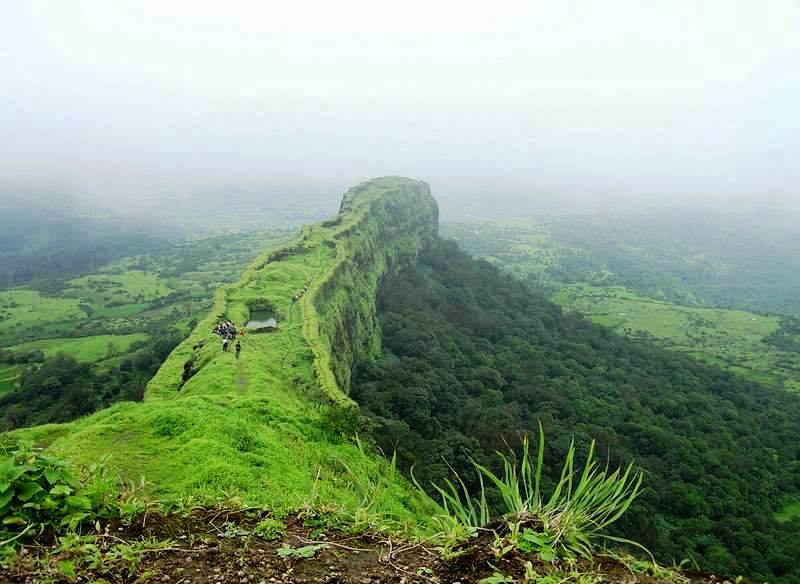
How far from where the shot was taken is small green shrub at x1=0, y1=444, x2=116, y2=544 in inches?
207

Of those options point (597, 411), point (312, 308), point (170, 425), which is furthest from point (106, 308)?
point (170, 425)

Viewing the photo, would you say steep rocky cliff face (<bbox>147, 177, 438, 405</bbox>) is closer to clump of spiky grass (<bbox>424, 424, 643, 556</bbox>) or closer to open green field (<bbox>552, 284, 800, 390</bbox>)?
clump of spiky grass (<bbox>424, 424, 643, 556</bbox>)

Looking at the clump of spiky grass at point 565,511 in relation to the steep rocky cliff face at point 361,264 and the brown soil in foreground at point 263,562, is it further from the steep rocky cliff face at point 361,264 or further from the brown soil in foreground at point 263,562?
the steep rocky cliff face at point 361,264

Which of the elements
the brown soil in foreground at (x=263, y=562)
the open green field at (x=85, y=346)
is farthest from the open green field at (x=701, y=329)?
the brown soil in foreground at (x=263, y=562)

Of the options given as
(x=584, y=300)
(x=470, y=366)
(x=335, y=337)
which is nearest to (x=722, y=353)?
(x=584, y=300)

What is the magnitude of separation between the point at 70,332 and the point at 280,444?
114 m

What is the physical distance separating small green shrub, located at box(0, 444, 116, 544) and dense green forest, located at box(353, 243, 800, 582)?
1467 cm

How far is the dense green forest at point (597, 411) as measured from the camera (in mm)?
35031

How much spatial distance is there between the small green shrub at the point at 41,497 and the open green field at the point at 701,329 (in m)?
114

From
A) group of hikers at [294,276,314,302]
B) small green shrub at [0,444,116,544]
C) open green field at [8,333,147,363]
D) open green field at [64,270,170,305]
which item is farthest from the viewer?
open green field at [64,270,170,305]

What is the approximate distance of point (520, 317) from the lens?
261 ft

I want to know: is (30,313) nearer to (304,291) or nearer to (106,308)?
(106,308)

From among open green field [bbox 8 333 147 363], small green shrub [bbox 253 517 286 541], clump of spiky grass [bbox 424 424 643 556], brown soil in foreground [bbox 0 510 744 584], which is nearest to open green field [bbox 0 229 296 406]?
open green field [bbox 8 333 147 363]

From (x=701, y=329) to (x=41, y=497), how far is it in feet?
473
